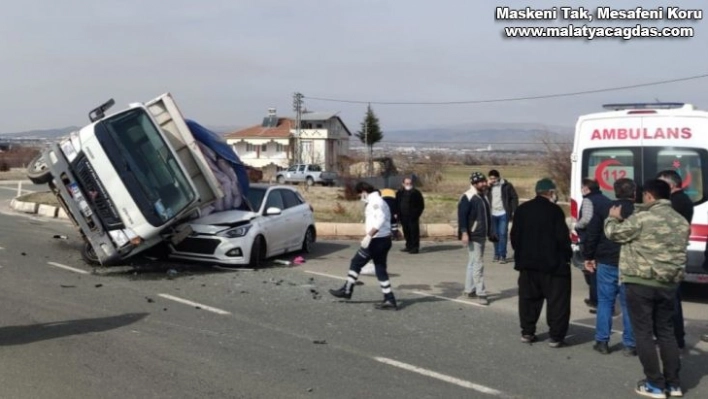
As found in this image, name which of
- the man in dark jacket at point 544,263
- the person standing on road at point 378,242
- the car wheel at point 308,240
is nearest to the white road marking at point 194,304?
the person standing on road at point 378,242

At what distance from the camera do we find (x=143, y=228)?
10805mm

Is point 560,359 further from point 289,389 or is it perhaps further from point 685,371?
point 289,389

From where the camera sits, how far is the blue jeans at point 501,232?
14297 mm

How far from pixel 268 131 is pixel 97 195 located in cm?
7496

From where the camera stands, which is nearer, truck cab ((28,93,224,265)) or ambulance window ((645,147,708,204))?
ambulance window ((645,147,708,204))

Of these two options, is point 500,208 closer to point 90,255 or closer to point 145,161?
point 145,161

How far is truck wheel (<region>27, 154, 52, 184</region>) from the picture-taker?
37.6 ft

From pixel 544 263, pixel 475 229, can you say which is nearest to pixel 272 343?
pixel 544 263

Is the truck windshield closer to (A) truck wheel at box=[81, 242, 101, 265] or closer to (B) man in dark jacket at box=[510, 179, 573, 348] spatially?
(A) truck wheel at box=[81, 242, 101, 265]

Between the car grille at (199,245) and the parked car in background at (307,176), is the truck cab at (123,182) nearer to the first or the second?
the car grille at (199,245)

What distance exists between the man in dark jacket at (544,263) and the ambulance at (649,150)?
10.6 ft

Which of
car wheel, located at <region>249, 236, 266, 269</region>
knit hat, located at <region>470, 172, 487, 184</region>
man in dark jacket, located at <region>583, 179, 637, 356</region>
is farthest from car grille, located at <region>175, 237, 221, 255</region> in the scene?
man in dark jacket, located at <region>583, 179, 637, 356</region>

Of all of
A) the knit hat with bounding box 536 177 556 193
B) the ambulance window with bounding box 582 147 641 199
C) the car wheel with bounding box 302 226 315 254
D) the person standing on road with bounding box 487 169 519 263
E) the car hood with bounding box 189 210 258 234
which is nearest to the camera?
the knit hat with bounding box 536 177 556 193

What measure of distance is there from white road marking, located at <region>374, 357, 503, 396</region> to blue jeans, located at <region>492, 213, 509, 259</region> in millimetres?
7947
